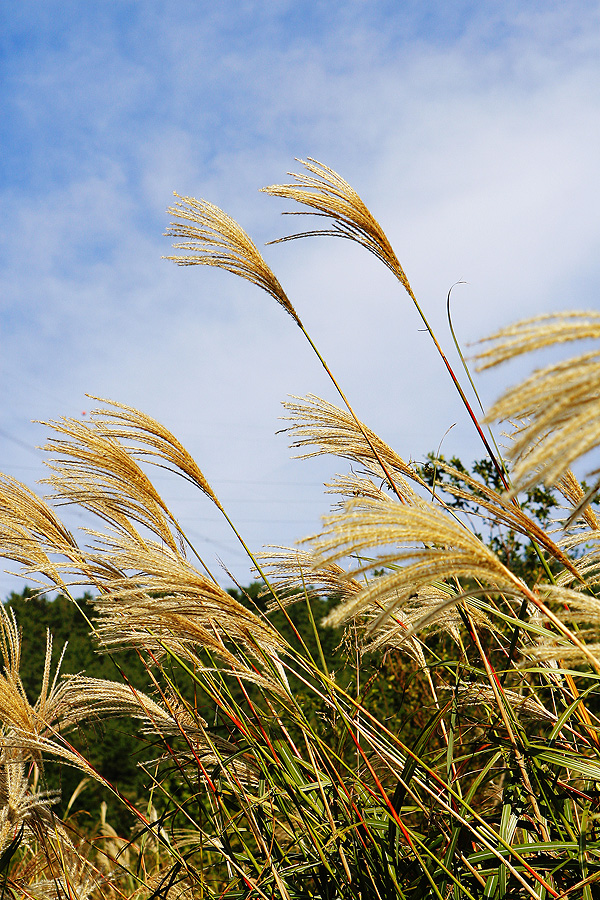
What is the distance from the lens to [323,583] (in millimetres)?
2262

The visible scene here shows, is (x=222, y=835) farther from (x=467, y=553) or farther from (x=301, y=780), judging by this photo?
(x=467, y=553)

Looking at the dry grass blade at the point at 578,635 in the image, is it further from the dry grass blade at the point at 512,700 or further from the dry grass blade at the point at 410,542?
the dry grass blade at the point at 512,700

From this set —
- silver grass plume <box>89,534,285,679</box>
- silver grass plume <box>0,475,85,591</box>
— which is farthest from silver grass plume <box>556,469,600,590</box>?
silver grass plume <box>0,475,85,591</box>

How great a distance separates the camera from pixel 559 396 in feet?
2.97

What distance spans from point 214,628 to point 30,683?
813 cm

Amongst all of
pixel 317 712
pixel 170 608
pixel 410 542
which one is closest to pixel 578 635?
pixel 410 542

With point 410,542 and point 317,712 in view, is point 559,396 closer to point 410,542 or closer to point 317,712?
point 410,542

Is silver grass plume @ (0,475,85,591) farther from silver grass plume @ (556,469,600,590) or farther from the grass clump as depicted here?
silver grass plume @ (556,469,600,590)

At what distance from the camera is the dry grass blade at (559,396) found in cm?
88

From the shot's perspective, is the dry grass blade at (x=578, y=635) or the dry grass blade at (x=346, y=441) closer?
the dry grass blade at (x=578, y=635)

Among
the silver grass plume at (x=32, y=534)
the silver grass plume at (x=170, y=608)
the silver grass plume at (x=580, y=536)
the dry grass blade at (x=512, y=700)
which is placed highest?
the silver grass plume at (x=32, y=534)

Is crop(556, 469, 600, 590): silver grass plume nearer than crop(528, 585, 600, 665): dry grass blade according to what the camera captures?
No

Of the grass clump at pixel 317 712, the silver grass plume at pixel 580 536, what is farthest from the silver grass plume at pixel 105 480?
the silver grass plume at pixel 580 536

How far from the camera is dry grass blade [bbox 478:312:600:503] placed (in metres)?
0.88
